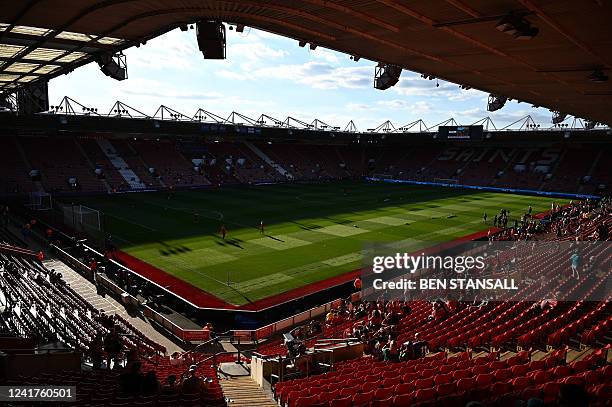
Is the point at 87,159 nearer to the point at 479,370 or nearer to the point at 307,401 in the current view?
the point at 307,401

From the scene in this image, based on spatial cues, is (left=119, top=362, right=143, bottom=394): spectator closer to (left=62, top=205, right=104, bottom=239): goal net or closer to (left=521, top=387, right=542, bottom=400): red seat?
(left=521, top=387, right=542, bottom=400): red seat

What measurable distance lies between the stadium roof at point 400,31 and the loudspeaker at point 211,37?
62 centimetres

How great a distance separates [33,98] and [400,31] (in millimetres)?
22701

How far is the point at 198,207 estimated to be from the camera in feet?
147

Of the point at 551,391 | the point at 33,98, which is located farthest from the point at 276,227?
the point at 551,391

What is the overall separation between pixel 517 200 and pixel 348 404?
173 feet

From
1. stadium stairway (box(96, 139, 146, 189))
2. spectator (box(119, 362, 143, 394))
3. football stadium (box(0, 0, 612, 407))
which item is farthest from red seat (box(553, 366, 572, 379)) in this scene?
stadium stairway (box(96, 139, 146, 189))

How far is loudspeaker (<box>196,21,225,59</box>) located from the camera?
527 inches

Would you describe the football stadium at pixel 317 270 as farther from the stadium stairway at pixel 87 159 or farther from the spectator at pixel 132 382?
the stadium stairway at pixel 87 159

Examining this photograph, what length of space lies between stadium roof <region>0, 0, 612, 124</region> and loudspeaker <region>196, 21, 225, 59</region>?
24.6 inches

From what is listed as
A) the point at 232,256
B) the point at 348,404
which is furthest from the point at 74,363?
the point at 232,256

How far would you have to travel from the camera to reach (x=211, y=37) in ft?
44.6

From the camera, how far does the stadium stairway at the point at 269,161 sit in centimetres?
7062

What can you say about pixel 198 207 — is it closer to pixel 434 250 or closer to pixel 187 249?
pixel 187 249
